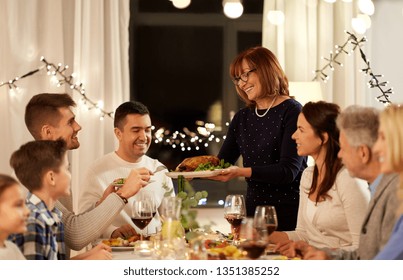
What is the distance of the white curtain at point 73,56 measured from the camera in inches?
182

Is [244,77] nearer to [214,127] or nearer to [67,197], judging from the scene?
[67,197]

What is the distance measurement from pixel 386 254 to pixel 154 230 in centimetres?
146

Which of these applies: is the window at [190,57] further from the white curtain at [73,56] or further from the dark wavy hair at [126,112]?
the dark wavy hair at [126,112]

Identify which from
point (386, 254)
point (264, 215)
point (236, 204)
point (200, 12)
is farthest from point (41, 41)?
point (386, 254)

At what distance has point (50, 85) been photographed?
15.3 feet

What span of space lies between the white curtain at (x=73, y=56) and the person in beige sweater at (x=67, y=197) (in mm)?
1580

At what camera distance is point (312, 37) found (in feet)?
16.4

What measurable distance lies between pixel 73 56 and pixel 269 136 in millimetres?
1863

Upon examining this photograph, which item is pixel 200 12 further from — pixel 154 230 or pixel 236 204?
pixel 236 204

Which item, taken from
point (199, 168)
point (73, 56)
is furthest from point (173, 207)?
point (73, 56)

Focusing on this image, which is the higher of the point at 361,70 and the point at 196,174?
the point at 361,70

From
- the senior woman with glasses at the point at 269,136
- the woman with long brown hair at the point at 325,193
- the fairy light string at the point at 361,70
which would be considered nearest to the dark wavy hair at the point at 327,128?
the woman with long brown hair at the point at 325,193

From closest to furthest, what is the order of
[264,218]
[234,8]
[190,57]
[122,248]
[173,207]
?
[264,218] → [173,207] → [122,248] → [234,8] → [190,57]

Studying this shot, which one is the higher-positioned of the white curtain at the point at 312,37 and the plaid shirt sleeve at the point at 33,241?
the white curtain at the point at 312,37
